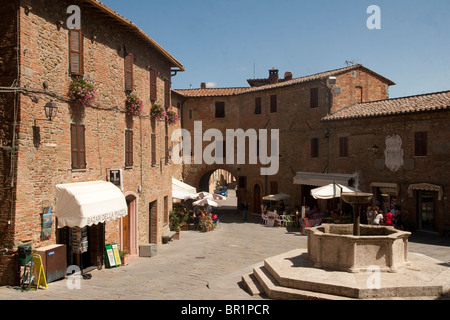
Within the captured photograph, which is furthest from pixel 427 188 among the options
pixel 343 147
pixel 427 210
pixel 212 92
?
pixel 212 92

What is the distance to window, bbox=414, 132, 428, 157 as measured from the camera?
20.2 m

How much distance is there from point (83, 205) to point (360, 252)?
7.67 meters

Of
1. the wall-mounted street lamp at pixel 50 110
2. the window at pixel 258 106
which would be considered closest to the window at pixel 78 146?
the wall-mounted street lamp at pixel 50 110

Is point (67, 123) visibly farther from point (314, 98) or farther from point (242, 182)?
point (242, 182)

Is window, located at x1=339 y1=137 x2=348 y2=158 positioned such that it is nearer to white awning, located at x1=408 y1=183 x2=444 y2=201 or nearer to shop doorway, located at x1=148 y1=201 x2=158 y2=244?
white awning, located at x1=408 y1=183 x2=444 y2=201

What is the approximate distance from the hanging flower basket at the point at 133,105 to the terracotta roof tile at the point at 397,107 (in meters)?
13.2

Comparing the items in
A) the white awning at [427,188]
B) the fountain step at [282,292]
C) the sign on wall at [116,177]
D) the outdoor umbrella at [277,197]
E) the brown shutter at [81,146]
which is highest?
the brown shutter at [81,146]

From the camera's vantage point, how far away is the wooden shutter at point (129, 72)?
16.2 m

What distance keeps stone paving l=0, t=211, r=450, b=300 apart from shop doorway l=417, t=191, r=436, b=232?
117 centimetres

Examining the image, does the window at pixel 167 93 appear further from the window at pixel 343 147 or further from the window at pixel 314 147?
the window at pixel 343 147

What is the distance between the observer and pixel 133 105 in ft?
53.0
